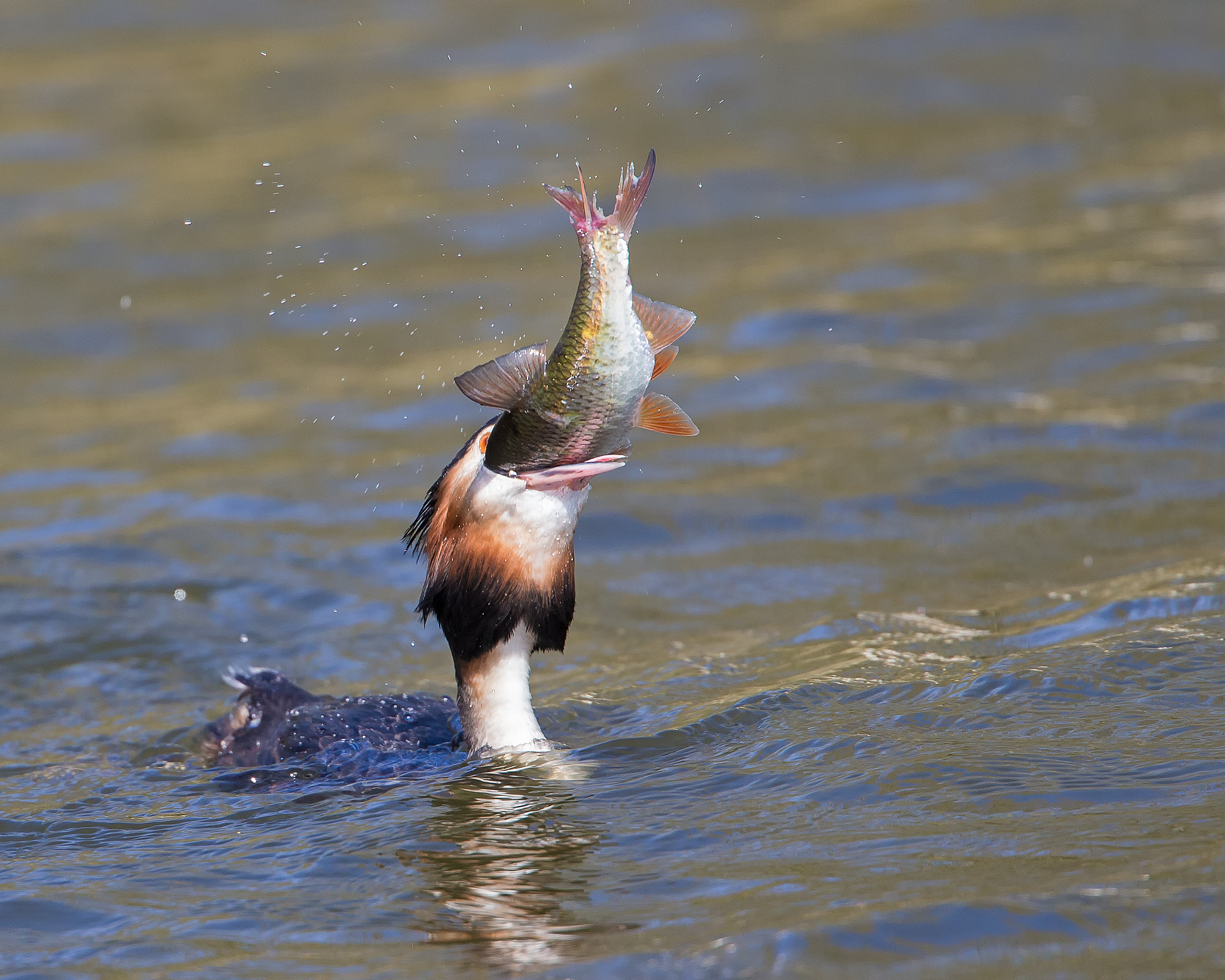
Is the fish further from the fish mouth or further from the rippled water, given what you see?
the rippled water

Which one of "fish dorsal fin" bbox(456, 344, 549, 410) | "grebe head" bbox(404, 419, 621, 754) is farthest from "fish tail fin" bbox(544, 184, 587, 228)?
"grebe head" bbox(404, 419, 621, 754)

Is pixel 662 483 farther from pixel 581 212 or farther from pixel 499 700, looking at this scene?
pixel 581 212

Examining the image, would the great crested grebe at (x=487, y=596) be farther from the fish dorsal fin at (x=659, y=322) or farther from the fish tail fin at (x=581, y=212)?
the fish tail fin at (x=581, y=212)

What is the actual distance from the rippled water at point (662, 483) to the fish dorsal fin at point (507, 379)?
121 centimetres

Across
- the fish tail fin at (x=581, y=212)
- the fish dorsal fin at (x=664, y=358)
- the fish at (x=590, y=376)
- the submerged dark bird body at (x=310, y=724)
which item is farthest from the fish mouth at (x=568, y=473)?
the submerged dark bird body at (x=310, y=724)

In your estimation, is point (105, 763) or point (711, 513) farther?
point (711, 513)

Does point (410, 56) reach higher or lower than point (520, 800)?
higher

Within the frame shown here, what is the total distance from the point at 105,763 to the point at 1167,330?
20.9 feet

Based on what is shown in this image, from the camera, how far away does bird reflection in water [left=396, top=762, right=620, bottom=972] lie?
414cm

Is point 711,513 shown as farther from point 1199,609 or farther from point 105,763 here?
point 105,763

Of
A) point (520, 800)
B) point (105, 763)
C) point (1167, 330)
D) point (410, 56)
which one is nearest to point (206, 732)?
point (105, 763)

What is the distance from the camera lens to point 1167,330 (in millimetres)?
9766

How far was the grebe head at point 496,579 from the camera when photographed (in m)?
4.84

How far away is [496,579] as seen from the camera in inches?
196
